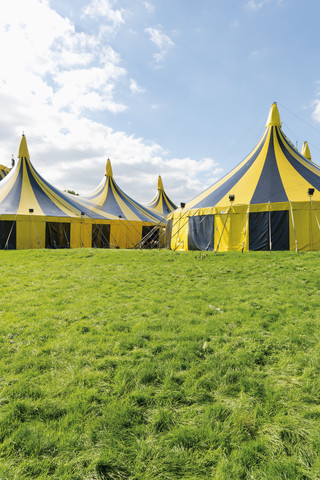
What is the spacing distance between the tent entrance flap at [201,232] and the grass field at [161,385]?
5.20 m

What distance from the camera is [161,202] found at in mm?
23906

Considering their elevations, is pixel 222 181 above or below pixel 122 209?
above

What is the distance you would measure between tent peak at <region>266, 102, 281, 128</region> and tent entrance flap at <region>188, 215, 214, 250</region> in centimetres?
459

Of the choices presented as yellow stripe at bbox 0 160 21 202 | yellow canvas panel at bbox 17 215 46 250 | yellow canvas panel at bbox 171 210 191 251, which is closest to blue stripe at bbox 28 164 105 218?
yellow stripe at bbox 0 160 21 202

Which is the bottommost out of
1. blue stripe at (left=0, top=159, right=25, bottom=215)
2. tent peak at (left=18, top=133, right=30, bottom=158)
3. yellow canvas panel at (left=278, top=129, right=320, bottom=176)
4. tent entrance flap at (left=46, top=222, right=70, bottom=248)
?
tent entrance flap at (left=46, top=222, right=70, bottom=248)

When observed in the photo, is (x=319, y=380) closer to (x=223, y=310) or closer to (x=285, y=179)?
(x=223, y=310)

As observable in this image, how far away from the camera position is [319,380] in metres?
1.97

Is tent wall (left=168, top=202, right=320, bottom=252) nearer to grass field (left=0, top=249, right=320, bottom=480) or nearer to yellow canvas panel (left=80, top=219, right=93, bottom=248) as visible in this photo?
grass field (left=0, top=249, right=320, bottom=480)

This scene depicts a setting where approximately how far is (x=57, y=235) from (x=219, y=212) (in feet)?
24.5

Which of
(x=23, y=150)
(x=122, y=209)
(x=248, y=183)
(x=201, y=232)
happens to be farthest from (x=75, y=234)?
(x=248, y=183)

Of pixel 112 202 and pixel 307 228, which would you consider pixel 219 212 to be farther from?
pixel 112 202

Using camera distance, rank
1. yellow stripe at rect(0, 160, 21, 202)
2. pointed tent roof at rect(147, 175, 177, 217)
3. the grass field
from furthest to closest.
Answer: pointed tent roof at rect(147, 175, 177, 217) → yellow stripe at rect(0, 160, 21, 202) → the grass field

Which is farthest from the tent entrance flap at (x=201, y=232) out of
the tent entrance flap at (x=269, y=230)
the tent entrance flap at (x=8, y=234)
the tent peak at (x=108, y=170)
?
the tent peak at (x=108, y=170)

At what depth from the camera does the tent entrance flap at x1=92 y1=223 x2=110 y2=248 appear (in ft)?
47.2
